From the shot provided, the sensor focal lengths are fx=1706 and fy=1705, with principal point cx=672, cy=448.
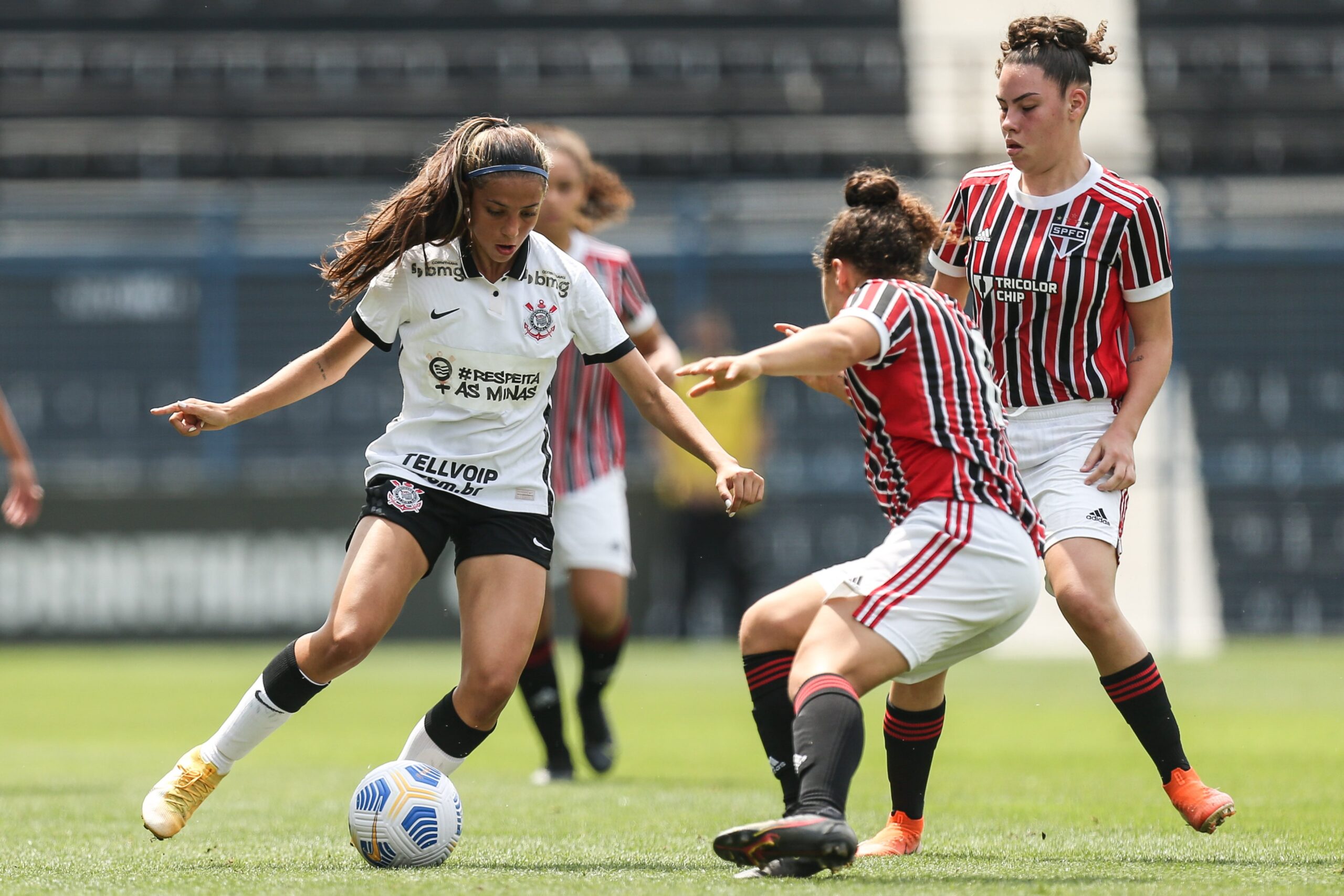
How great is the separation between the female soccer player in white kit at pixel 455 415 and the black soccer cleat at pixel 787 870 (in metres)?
0.88

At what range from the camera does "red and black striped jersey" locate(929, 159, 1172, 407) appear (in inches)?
179

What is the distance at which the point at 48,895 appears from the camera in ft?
11.6

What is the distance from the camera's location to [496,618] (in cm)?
429

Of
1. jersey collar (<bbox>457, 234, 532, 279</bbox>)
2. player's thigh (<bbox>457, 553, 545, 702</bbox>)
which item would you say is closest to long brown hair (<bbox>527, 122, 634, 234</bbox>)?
jersey collar (<bbox>457, 234, 532, 279</bbox>)

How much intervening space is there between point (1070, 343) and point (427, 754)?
2.02m

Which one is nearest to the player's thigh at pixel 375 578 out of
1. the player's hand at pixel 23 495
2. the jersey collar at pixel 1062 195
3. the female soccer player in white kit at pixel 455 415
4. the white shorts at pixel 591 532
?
the female soccer player in white kit at pixel 455 415

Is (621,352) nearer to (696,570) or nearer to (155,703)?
(155,703)

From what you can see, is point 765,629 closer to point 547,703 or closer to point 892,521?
point 892,521

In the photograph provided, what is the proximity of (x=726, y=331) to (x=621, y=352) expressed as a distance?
10730 mm

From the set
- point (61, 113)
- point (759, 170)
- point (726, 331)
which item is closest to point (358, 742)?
point (726, 331)

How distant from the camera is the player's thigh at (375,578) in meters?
4.19

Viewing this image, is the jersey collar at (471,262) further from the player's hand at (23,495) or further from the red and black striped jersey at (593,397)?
the player's hand at (23,495)

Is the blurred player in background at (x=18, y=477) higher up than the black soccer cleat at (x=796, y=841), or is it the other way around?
the blurred player in background at (x=18, y=477)

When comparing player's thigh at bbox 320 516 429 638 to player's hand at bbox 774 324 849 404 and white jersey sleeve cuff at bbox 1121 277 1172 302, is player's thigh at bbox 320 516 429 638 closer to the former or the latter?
player's hand at bbox 774 324 849 404
